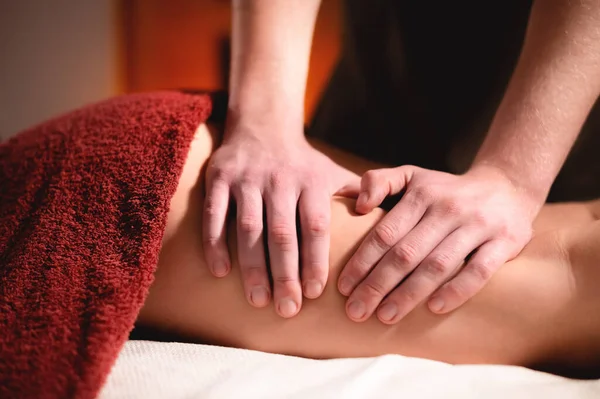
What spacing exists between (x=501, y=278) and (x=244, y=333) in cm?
27

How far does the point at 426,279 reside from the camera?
502mm

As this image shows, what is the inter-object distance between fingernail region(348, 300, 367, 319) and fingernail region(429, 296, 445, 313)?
67 mm

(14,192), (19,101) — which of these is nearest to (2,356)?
(14,192)

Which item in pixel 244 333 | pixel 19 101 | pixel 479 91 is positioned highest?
pixel 479 91

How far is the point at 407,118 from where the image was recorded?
979mm

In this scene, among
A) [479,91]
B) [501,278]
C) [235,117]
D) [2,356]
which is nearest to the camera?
[2,356]

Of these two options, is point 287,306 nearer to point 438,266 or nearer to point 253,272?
point 253,272

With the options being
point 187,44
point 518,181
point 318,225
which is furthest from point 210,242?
point 187,44

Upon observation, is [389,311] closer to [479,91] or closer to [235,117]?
[235,117]

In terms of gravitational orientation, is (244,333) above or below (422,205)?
below

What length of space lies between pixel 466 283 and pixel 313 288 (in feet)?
0.50

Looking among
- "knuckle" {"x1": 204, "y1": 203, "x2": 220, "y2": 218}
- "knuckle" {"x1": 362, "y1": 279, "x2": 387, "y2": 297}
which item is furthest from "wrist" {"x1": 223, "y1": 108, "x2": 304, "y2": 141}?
"knuckle" {"x1": 362, "y1": 279, "x2": 387, "y2": 297}

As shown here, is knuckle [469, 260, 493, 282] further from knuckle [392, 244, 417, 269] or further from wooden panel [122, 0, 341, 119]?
wooden panel [122, 0, 341, 119]

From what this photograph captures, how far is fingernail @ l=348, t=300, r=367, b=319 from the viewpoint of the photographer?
20.0 inches
